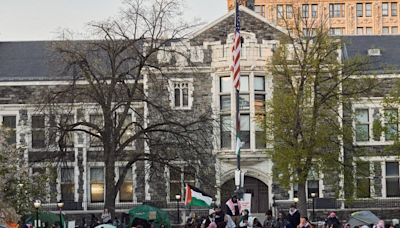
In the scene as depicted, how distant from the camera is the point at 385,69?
169ft

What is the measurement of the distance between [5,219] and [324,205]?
28.4m

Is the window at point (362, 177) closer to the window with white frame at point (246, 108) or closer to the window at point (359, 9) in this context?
the window with white frame at point (246, 108)

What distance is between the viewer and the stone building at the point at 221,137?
5112cm

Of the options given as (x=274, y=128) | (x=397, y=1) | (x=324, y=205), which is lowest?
(x=324, y=205)

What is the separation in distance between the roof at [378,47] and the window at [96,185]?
53.2 feet

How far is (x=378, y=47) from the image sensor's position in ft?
198

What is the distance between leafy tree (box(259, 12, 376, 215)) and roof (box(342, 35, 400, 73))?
8987 mm

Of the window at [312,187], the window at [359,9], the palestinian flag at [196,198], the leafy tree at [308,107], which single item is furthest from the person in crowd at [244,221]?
the window at [359,9]

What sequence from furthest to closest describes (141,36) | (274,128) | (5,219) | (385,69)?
(385,69), (274,128), (141,36), (5,219)

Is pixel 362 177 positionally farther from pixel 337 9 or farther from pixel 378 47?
pixel 337 9

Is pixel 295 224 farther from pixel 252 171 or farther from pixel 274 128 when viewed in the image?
pixel 252 171

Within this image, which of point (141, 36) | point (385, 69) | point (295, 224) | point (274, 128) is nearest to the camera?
point (295, 224)

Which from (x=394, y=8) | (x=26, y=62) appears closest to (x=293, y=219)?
(x=26, y=62)

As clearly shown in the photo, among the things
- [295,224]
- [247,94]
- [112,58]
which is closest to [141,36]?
[112,58]
